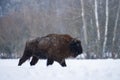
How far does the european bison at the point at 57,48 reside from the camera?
550 cm

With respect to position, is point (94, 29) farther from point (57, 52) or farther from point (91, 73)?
point (91, 73)

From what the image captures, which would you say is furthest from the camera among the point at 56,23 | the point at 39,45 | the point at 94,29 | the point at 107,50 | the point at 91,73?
the point at 56,23

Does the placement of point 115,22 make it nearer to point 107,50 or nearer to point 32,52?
point 107,50

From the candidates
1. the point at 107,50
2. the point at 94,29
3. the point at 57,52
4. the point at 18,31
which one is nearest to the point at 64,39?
the point at 57,52

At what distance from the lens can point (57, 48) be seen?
5.59 metres

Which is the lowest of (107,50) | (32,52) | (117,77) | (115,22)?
(107,50)

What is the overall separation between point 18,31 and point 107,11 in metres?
4.26

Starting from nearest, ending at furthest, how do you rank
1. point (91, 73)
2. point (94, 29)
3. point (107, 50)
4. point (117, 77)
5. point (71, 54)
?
point (117, 77) → point (91, 73) → point (71, 54) → point (107, 50) → point (94, 29)

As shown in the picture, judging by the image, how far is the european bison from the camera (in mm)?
5497

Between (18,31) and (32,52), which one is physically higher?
(32,52)

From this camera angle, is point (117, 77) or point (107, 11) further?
point (107, 11)

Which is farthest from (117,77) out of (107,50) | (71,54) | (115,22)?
(115,22)

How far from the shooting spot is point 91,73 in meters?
4.14

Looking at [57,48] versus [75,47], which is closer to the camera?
[75,47]
